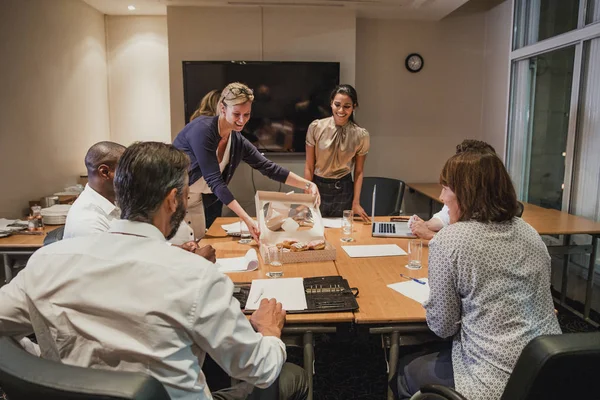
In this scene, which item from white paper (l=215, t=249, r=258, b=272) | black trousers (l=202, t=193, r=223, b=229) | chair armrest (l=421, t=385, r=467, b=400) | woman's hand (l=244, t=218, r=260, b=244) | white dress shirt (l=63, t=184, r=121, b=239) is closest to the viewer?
chair armrest (l=421, t=385, r=467, b=400)

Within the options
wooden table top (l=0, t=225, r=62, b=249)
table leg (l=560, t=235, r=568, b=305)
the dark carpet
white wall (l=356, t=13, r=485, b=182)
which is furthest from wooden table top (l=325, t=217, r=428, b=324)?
white wall (l=356, t=13, r=485, b=182)

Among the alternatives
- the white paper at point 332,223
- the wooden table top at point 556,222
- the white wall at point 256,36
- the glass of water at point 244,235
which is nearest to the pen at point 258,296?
the glass of water at point 244,235

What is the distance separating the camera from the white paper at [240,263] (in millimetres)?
1932

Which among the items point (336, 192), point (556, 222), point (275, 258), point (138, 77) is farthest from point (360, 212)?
point (138, 77)

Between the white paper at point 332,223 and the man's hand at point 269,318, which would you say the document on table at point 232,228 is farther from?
the man's hand at point 269,318

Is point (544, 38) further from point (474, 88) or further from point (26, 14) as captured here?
point (26, 14)

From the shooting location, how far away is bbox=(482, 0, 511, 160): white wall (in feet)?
14.3

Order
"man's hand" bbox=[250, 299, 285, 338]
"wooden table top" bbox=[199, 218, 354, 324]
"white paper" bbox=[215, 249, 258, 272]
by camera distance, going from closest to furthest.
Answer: "man's hand" bbox=[250, 299, 285, 338], "wooden table top" bbox=[199, 218, 354, 324], "white paper" bbox=[215, 249, 258, 272]

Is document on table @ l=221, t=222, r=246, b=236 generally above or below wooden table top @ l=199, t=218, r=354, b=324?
above

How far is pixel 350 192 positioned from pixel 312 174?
1.04 feet

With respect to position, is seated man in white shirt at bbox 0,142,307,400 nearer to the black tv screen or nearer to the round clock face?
the black tv screen

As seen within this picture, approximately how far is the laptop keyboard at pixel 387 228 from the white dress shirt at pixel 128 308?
1.69 meters

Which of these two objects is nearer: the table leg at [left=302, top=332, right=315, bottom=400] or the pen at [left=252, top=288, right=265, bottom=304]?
the table leg at [left=302, top=332, right=315, bottom=400]

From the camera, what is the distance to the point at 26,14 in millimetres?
3402
